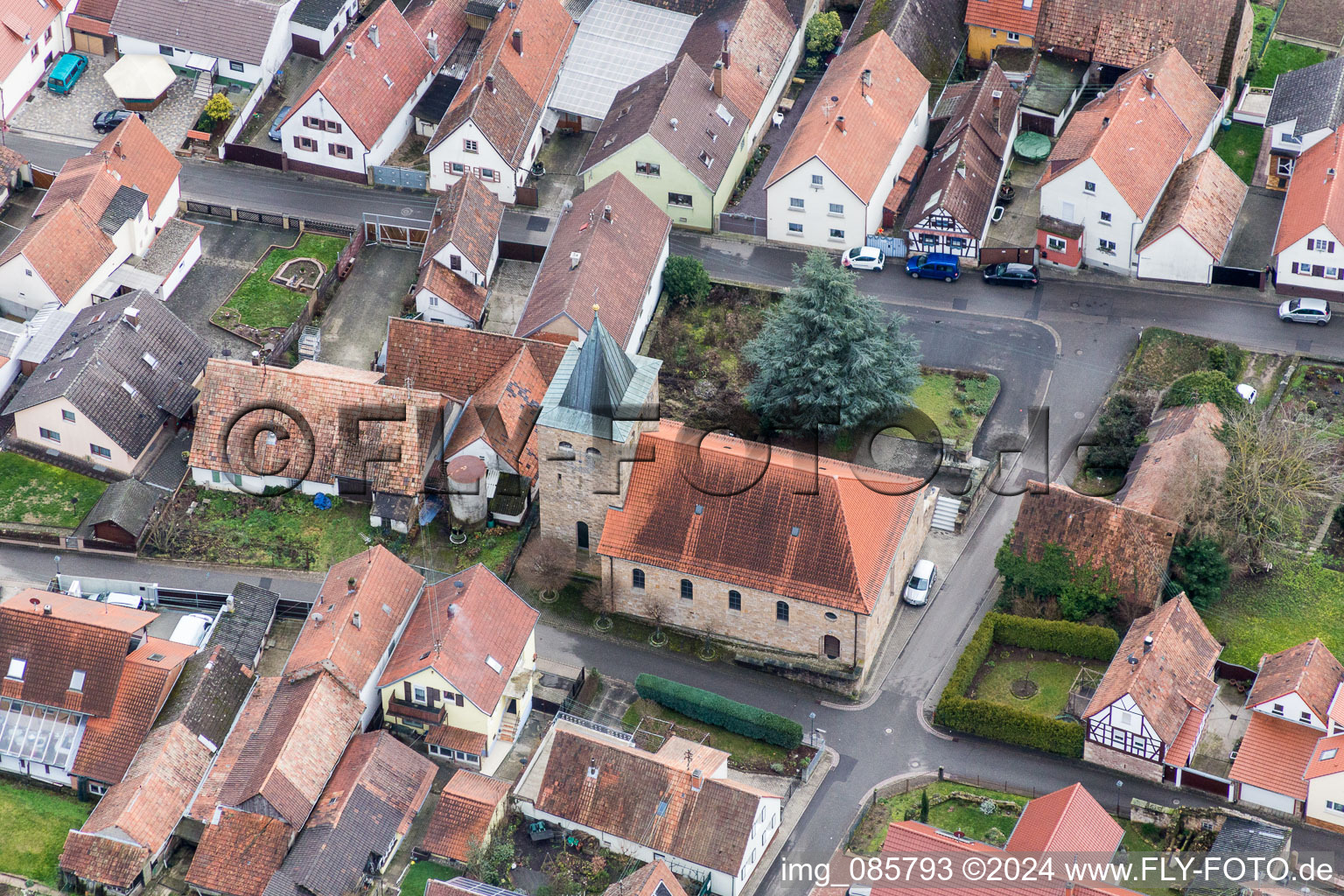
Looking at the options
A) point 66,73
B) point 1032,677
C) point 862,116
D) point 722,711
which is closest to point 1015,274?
point 862,116

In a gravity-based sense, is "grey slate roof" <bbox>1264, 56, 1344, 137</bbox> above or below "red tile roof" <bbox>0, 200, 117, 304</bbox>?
above

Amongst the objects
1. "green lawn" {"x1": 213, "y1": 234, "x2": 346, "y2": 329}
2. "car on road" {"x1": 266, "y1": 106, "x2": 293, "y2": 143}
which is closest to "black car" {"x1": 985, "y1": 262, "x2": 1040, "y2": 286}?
"green lawn" {"x1": 213, "y1": 234, "x2": 346, "y2": 329}

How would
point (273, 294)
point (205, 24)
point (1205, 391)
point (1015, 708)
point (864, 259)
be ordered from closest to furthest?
1. point (1015, 708)
2. point (1205, 391)
3. point (273, 294)
4. point (864, 259)
5. point (205, 24)

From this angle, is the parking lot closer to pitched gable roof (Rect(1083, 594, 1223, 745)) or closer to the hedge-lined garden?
the hedge-lined garden

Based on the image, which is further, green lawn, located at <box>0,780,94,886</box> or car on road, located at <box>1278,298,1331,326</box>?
car on road, located at <box>1278,298,1331,326</box>

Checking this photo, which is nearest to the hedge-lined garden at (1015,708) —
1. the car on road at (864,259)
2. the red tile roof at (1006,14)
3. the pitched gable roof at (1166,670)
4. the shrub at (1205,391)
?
the pitched gable roof at (1166,670)

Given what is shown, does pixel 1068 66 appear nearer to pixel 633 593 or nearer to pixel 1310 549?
pixel 1310 549

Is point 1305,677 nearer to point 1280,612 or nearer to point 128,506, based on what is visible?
point 1280,612

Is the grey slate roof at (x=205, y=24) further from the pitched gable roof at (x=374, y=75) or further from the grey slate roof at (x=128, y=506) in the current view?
the grey slate roof at (x=128, y=506)
